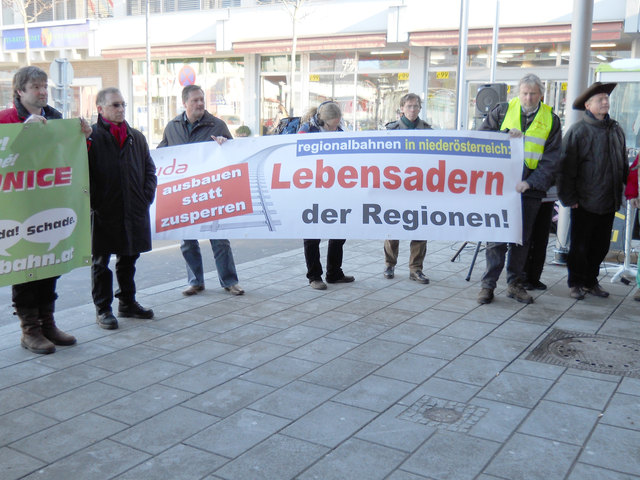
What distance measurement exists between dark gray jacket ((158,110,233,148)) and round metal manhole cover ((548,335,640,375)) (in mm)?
3625

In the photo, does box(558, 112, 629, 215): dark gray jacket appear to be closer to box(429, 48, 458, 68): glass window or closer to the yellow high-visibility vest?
the yellow high-visibility vest

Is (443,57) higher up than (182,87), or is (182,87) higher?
(443,57)

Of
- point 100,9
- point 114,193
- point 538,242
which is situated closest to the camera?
point 114,193

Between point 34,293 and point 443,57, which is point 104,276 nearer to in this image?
point 34,293

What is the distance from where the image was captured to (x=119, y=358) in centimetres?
512

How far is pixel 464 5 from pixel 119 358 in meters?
10.6

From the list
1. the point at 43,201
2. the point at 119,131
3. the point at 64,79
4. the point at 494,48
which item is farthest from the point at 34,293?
the point at 64,79

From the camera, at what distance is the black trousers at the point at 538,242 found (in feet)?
23.5

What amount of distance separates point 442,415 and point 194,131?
4.00 m

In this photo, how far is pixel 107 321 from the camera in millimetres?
5840

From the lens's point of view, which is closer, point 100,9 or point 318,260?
point 318,260

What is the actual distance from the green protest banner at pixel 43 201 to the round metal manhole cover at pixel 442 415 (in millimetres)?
2897

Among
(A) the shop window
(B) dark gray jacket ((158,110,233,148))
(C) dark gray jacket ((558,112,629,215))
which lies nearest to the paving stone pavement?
(C) dark gray jacket ((558,112,629,215))

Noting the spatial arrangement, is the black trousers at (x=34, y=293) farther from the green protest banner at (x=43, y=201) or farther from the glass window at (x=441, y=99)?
the glass window at (x=441, y=99)
